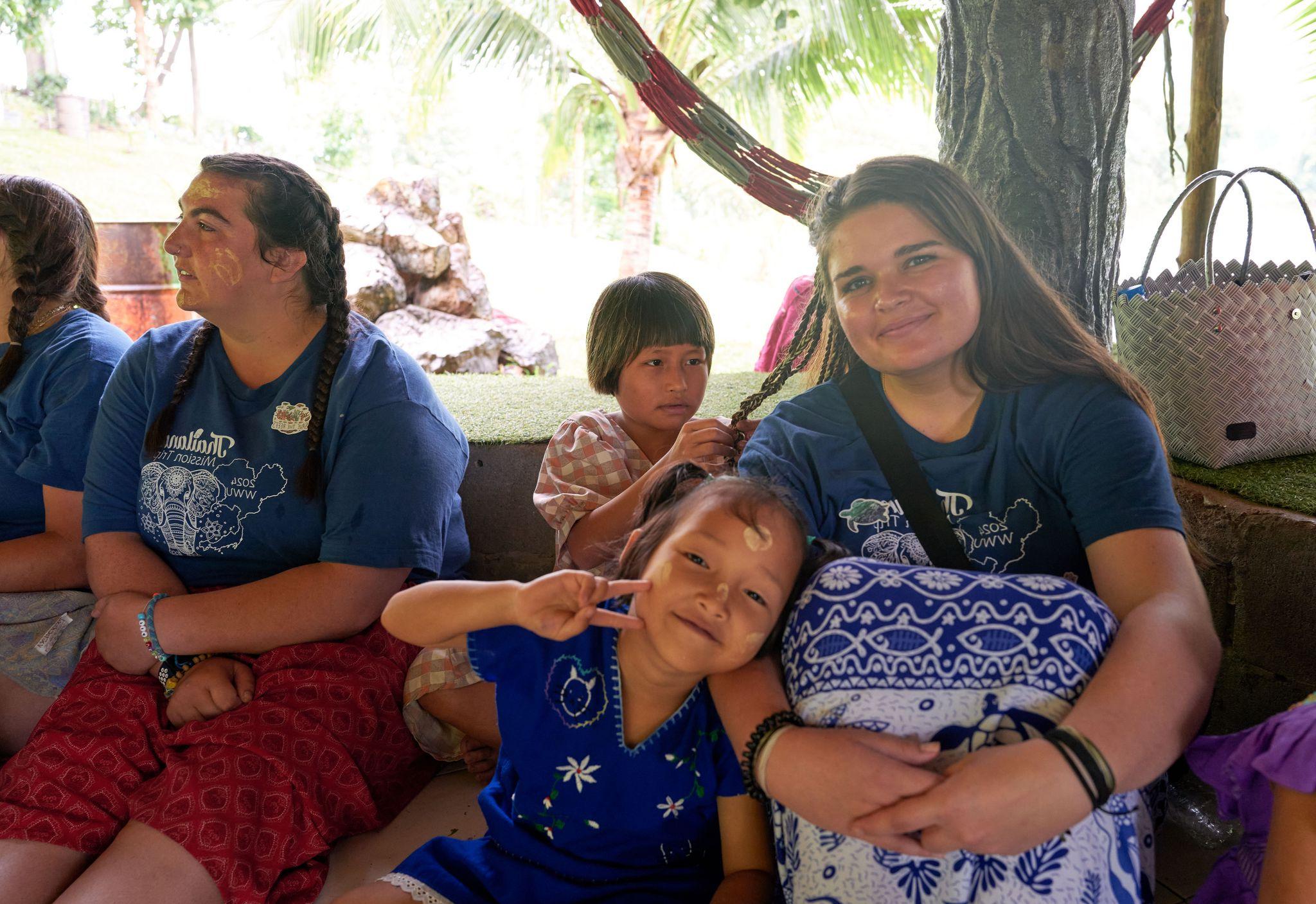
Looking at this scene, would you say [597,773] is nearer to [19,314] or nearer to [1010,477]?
[1010,477]

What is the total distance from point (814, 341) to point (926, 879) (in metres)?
1.04

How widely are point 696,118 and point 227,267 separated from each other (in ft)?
5.06

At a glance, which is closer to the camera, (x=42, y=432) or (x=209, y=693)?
(x=209, y=693)

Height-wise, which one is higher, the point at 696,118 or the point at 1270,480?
the point at 696,118

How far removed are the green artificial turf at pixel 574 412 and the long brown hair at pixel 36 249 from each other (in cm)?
98

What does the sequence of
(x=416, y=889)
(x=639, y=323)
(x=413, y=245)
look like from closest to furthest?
(x=416, y=889), (x=639, y=323), (x=413, y=245)

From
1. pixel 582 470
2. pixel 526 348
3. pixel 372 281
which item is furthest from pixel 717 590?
pixel 526 348

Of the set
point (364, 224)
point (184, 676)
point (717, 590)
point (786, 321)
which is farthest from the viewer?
point (364, 224)

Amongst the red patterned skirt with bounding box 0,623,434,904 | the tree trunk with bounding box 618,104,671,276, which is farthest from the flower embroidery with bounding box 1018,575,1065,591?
the tree trunk with bounding box 618,104,671,276

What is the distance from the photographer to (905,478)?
1.49 m

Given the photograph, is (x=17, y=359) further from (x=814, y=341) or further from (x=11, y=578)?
(x=814, y=341)

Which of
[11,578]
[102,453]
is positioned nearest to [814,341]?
[102,453]

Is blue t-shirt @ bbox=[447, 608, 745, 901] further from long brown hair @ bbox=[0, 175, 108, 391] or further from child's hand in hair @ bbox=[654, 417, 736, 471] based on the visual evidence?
long brown hair @ bbox=[0, 175, 108, 391]

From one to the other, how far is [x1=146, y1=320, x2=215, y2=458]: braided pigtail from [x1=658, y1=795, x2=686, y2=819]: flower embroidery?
117 cm
